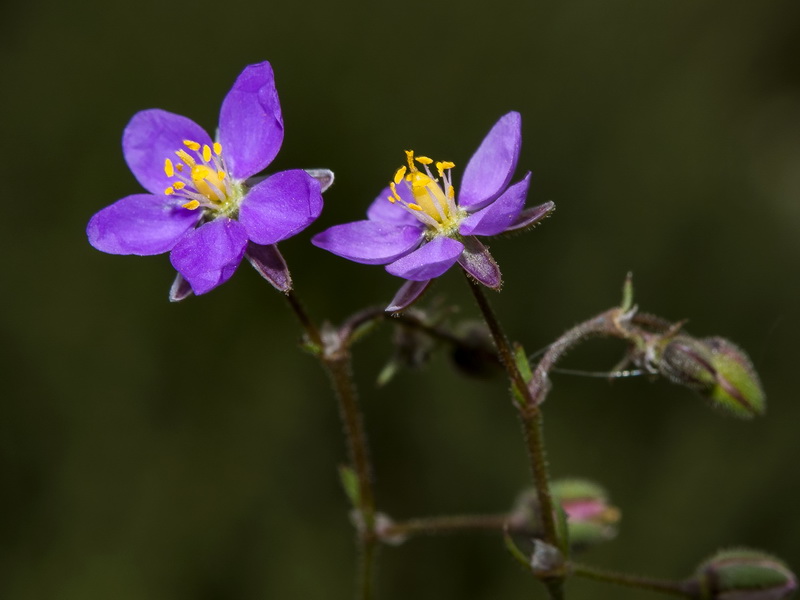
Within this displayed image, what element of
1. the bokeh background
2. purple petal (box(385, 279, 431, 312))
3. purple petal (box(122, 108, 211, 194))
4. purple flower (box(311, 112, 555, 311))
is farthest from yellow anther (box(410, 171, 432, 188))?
the bokeh background

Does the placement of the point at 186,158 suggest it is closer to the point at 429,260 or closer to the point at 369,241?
the point at 369,241

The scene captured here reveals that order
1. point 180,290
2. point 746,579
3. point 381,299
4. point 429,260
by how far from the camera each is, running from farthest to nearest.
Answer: point 381,299
point 746,579
point 180,290
point 429,260

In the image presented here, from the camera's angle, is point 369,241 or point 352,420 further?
point 352,420

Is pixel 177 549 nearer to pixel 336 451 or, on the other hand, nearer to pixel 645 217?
pixel 336 451

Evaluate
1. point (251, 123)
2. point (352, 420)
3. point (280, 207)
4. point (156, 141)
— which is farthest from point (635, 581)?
point (156, 141)

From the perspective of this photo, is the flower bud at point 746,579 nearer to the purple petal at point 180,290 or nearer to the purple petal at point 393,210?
the purple petal at point 393,210

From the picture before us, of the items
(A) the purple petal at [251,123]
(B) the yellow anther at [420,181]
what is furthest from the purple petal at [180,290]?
(B) the yellow anther at [420,181]

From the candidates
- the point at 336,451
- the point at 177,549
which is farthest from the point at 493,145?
the point at 177,549
